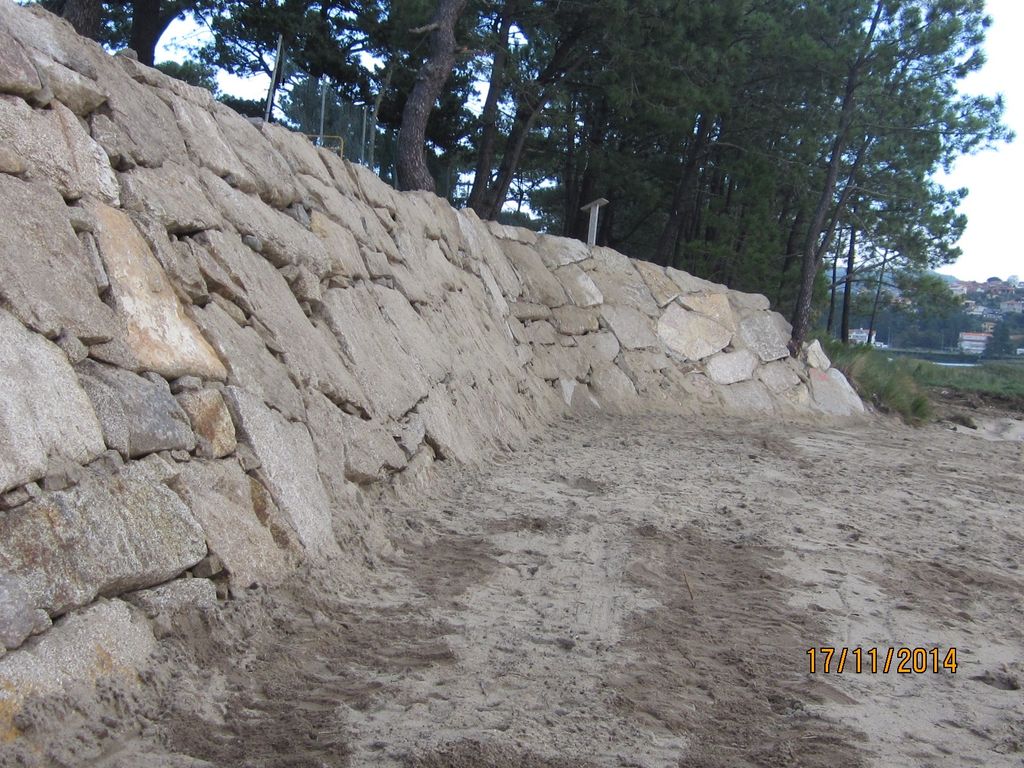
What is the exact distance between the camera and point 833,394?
1234 centimetres

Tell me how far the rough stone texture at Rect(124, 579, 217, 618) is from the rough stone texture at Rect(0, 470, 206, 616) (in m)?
0.03

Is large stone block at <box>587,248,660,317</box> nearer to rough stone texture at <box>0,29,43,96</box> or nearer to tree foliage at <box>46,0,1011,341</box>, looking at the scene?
tree foliage at <box>46,0,1011,341</box>

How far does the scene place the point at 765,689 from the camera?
3.21 metres

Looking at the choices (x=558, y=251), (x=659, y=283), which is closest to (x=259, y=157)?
(x=558, y=251)

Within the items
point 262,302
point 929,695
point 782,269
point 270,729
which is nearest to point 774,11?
point 782,269

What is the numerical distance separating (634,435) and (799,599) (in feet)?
15.0

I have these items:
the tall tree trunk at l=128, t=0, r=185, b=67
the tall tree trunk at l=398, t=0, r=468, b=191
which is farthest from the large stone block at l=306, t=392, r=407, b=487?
the tall tree trunk at l=128, t=0, r=185, b=67

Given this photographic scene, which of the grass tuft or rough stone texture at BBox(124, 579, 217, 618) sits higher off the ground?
the grass tuft

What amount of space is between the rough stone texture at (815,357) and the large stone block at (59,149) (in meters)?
10.3

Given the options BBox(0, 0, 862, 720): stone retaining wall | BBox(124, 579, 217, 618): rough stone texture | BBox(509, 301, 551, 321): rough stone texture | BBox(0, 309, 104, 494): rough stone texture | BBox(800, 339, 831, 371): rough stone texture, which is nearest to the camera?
BBox(0, 309, 104, 494): rough stone texture

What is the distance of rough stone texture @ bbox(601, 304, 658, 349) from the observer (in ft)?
35.7

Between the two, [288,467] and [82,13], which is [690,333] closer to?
[82,13]

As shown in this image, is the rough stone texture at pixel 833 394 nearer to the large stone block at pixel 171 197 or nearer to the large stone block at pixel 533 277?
the large stone block at pixel 533 277

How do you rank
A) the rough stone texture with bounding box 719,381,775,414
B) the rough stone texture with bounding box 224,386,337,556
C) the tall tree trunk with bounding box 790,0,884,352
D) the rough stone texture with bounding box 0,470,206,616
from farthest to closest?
the tall tree trunk with bounding box 790,0,884,352 → the rough stone texture with bounding box 719,381,775,414 → the rough stone texture with bounding box 224,386,337,556 → the rough stone texture with bounding box 0,470,206,616
